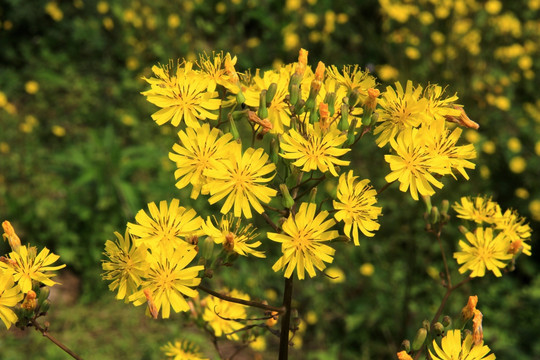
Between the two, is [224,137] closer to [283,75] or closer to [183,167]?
[183,167]

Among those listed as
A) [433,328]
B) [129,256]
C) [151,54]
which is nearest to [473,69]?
[151,54]

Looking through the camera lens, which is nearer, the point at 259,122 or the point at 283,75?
the point at 259,122

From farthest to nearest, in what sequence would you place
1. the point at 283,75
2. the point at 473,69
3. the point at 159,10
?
the point at 159,10, the point at 473,69, the point at 283,75

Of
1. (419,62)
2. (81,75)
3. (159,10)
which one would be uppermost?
(159,10)

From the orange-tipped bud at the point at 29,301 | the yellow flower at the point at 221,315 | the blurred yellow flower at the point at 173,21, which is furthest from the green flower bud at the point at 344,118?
the blurred yellow flower at the point at 173,21

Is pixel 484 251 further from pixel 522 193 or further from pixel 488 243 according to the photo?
pixel 522 193

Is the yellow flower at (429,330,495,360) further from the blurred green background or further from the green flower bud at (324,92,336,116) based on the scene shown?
the blurred green background

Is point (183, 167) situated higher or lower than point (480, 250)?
lower
